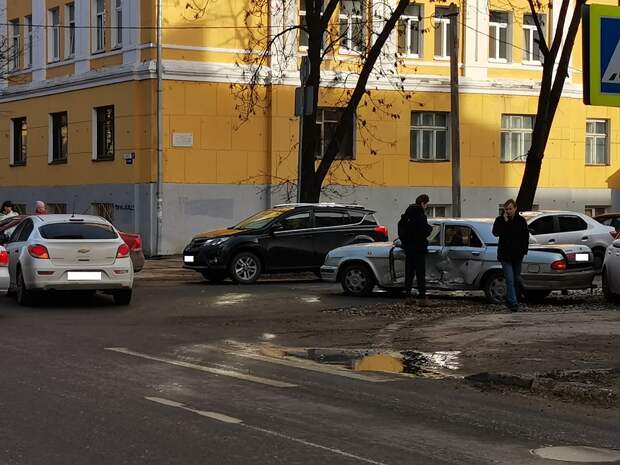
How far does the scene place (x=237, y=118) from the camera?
33.5m

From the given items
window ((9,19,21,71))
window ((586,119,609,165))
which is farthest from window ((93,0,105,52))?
window ((586,119,609,165))

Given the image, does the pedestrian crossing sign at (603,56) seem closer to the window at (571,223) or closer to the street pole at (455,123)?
the window at (571,223)

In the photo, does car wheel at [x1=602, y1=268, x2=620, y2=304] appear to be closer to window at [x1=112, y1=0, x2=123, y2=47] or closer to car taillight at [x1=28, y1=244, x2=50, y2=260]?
car taillight at [x1=28, y1=244, x2=50, y2=260]

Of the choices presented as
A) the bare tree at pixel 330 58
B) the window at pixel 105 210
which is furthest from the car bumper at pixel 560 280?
the window at pixel 105 210

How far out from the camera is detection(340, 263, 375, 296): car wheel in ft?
65.8

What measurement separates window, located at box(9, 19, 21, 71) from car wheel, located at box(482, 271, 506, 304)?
84.0 feet

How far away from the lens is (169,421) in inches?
332

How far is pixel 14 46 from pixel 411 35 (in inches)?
575

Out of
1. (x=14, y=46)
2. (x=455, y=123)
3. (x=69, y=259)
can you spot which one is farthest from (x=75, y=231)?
(x=14, y=46)

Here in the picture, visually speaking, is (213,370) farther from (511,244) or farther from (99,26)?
(99,26)

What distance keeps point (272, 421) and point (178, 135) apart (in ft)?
81.4

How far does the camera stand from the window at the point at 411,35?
3609 cm

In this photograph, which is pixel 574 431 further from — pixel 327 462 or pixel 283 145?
pixel 283 145

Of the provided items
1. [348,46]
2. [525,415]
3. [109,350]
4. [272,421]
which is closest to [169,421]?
[272,421]
